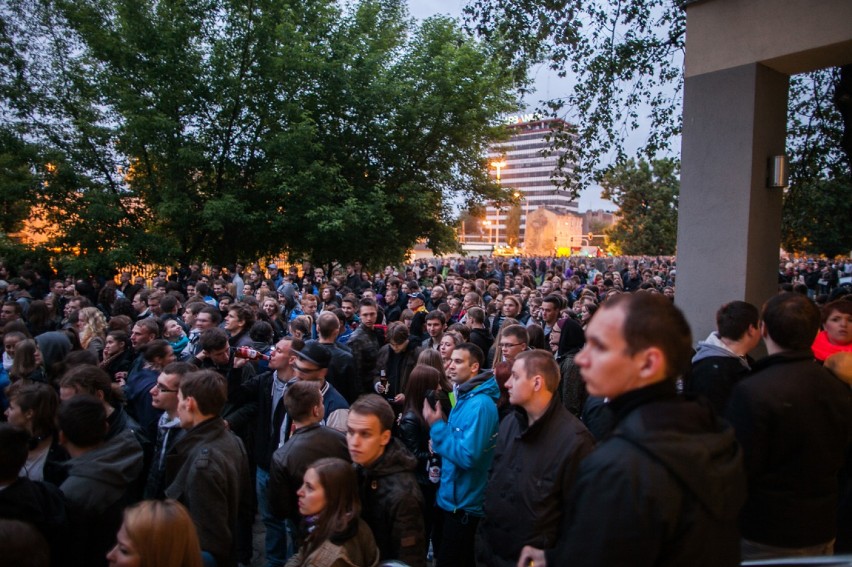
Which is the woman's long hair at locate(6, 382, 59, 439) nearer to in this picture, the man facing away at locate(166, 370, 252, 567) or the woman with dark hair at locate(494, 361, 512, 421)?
the man facing away at locate(166, 370, 252, 567)

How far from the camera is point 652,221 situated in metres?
59.4

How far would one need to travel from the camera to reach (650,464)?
1.57 m

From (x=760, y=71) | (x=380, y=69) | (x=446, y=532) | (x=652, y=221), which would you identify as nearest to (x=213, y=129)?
(x=380, y=69)

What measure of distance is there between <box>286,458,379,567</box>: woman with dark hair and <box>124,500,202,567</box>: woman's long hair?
0.60m

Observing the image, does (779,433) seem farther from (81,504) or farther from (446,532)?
(81,504)

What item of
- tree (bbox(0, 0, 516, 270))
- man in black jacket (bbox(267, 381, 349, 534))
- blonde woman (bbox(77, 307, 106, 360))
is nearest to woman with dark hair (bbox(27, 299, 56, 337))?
blonde woman (bbox(77, 307, 106, 360))

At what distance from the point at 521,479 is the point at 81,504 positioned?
2.30m

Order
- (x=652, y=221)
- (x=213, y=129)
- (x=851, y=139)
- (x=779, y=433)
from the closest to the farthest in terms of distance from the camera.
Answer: (x=779, y=433), (x=851, y=139), (x=213, y=129), (x=652, y=221)

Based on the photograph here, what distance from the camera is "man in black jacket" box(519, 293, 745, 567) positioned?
1.55m

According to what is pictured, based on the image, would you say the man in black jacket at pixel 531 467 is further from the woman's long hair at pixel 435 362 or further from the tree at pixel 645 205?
the tree at pixel 645 205

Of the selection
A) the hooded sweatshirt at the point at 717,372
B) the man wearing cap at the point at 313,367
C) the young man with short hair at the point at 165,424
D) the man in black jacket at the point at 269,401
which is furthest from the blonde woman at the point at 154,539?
the hooded sweatshirt at the point at 717,372

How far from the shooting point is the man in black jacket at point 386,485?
10.6ft

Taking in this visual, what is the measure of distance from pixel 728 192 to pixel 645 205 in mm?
58017

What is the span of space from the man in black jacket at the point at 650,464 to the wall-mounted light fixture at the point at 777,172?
17.4 feet
